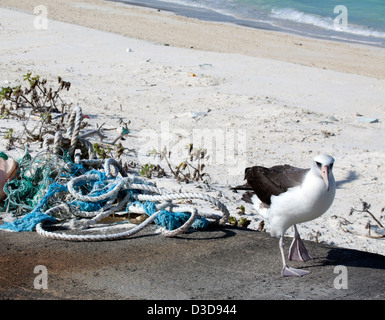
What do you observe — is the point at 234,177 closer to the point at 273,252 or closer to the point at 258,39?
the point at 273,252

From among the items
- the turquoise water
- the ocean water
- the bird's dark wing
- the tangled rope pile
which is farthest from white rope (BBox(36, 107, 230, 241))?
the turquoise water

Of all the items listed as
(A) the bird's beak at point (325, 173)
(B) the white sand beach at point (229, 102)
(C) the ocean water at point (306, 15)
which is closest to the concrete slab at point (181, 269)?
(A) the bird's beak at point (325, 173)

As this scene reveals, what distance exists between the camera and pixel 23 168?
4.59 meters

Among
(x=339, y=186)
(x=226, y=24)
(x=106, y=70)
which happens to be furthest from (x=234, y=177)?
(x=226, y=24)

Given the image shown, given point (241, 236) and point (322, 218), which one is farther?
point (322, 218)

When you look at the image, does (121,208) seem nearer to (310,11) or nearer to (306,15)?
(306,15)

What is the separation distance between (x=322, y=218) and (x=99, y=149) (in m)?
2.17

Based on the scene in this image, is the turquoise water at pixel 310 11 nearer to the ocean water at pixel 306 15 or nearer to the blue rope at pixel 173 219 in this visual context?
the ocean water at pixel 306 15

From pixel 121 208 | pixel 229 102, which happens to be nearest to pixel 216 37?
pixel 229 102

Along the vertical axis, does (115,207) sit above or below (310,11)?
below

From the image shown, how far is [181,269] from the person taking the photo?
3357 mm

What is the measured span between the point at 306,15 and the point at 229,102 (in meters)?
17.1

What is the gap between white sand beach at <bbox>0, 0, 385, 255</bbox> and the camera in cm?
568

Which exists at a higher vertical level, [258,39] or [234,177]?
[258,39]
